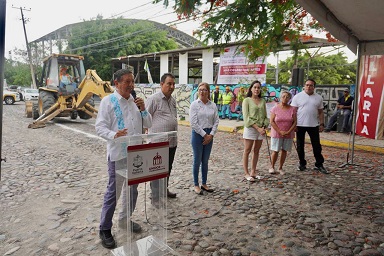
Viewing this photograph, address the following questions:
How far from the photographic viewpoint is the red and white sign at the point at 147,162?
96.0 inches

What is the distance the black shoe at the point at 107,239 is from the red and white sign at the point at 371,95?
207 inches

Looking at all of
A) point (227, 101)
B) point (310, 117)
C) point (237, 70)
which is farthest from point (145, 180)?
point (237, 70)

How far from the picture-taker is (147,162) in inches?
101

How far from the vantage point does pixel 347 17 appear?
4.61 metres

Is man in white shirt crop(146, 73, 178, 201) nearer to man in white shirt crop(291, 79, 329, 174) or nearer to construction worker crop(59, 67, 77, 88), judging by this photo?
man in white shirt crop(291, 79, 329, 174)

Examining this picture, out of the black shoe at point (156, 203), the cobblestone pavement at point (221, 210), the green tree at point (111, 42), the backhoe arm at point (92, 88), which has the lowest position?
the cobblestone pavement at point (221, 210)

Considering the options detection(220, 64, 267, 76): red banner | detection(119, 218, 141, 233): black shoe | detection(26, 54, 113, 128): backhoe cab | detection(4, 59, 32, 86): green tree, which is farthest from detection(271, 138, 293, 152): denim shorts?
detection(4, 59, 32, 86): green tree

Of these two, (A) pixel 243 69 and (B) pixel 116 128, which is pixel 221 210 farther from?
(A) pixel 243 69

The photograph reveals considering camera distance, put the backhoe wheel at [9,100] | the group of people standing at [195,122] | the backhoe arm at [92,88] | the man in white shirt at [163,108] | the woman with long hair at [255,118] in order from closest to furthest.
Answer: the group of people standing at [195,122] < the man in white shirt at [163,108] < the woman with long hair at [255,118] < the backhoe arm at [92,88] < the backhoe wheel at [9,100]

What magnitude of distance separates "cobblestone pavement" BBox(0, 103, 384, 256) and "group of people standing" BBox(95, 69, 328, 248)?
35cm

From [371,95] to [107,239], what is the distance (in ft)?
17.7

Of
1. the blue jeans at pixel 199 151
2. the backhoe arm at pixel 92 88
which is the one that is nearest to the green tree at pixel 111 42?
the backhoe arm at pixel 92 88

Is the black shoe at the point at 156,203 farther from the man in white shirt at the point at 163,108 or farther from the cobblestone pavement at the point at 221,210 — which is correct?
the man in white shirt at the point at 163,108

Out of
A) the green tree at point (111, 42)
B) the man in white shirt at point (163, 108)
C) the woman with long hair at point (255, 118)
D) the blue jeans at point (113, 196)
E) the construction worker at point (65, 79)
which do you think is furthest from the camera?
the green tree at point (111, 42)
